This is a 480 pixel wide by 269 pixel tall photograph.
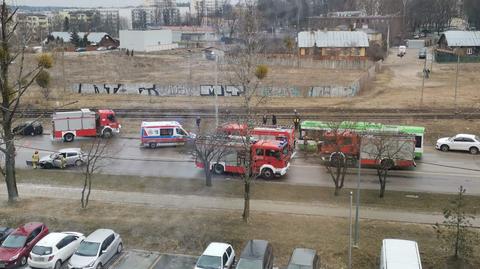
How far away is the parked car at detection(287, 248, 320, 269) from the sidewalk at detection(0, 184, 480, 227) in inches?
191

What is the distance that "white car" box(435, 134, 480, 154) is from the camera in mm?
29484

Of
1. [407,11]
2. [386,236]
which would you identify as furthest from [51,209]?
[407,11]

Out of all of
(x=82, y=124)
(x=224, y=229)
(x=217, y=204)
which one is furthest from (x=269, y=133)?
(x=82, y=124)

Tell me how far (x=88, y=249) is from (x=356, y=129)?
53.5 feet

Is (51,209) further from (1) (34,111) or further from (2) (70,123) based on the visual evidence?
(1) (34,111)

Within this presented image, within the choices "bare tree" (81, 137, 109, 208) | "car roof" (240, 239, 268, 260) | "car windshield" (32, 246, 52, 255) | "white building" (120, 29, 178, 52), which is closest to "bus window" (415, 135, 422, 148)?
"car roof" (240, 239, 268, 260)

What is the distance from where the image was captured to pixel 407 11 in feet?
420

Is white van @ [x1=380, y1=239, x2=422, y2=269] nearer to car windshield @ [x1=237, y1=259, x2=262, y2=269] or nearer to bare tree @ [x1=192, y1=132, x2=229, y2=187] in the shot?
car windshield @ [x1=237, y1=259, x2=262, y2=269]

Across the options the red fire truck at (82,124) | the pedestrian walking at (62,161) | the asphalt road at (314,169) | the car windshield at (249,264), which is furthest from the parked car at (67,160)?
the car windshield at (249,264)

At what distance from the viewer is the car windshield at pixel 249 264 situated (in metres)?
14.7

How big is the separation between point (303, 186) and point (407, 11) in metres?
115

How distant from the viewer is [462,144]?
97.3ft

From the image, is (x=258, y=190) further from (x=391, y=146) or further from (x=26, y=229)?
(x=26, y=229)

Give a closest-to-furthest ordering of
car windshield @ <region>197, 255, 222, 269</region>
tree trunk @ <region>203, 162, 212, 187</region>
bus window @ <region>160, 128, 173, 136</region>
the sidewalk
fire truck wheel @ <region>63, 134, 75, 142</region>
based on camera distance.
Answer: car windshield @ <region>197, 255, 222, 269</region> → the sidewalk → tree trunk @ <region>203, 162, 212, 187</region> → bus window @ <region>160, 128, 173, 136</region> → fire truck wheel @ <region>63, 134, 75, 142</region>
